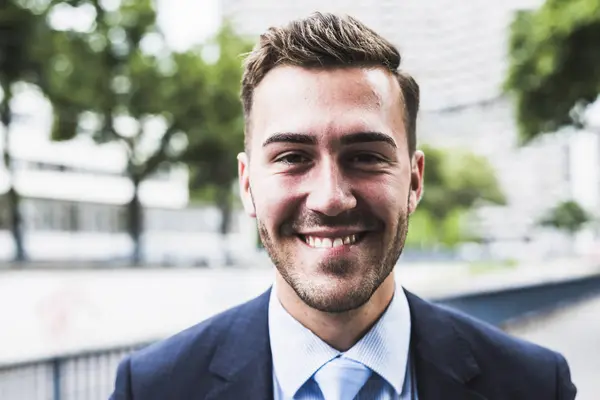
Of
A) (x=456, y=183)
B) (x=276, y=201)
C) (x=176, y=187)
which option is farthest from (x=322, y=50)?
(x=456, y=183)

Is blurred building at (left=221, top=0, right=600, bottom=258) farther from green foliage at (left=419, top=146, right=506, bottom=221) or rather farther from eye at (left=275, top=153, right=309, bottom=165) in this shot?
eye at (left=275, top=153, right=309, bottom=165)

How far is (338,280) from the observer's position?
1516mm

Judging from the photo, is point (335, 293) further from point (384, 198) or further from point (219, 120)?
point (219, 120)

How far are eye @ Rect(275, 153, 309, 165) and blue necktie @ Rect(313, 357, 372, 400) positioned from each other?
0.50 meters

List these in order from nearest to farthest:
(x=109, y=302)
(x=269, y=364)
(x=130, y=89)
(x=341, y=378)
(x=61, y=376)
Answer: (x=341, y=378) → (x=269, y=364) → (x=61, y=376) → (x=109, y=302) → (x=130, y=89)

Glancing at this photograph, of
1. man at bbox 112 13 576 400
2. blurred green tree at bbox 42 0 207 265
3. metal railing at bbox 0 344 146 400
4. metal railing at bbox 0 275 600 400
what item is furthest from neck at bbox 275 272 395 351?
blurred green tree at bbox 42 0 207 265

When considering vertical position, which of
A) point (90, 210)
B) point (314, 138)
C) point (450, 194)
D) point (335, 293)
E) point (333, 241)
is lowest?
point (450, 194)

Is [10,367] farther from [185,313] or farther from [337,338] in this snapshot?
[185,313]

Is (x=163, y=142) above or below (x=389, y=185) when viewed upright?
below

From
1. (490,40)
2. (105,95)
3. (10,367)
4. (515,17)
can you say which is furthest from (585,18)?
(490,40)

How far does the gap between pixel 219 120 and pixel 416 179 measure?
1045 inches

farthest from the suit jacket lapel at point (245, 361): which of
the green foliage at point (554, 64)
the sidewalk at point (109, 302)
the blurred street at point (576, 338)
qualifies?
the green foliage at point (554, 64)

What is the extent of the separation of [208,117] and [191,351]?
26.2m

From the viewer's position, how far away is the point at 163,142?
1075 inches
